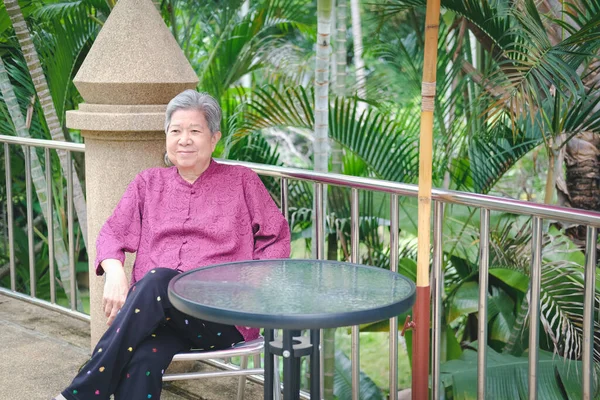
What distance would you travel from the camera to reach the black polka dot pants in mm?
2537

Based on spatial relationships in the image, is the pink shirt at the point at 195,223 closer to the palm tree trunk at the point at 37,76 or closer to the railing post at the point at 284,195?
the railing post at the point at 284,195

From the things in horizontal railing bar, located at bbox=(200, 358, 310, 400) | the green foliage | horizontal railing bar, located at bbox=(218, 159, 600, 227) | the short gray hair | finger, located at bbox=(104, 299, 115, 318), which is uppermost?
the short gray hair

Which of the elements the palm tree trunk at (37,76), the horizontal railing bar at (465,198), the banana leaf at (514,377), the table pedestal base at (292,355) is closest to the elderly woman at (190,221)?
the horizontal railing bar at (465,198)

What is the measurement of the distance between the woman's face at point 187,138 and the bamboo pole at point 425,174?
828mm

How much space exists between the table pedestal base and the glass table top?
5.1 inches

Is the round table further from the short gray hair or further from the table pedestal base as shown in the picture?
the short gray hair

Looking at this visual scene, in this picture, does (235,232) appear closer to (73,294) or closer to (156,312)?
(156,312)

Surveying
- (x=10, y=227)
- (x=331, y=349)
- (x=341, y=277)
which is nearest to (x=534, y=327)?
(x=341, y=277)

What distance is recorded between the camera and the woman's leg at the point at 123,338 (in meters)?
2.54

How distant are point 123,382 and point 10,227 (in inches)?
99.0

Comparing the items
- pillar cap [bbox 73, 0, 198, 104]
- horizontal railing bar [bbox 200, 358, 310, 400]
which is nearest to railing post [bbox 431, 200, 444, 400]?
horizontal railing bar [bbox 200, 358, 310, 400]

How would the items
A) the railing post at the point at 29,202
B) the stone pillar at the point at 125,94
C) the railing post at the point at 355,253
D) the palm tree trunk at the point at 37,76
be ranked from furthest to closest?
the palm tree trunk at the point at 37,76
the railing post at the point at 29,202
the stone pillar at the point at 125,94
the railing post at the point at 355,253

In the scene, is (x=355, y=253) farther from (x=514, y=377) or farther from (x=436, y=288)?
(x=514, y=377)

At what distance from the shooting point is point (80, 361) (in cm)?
386
